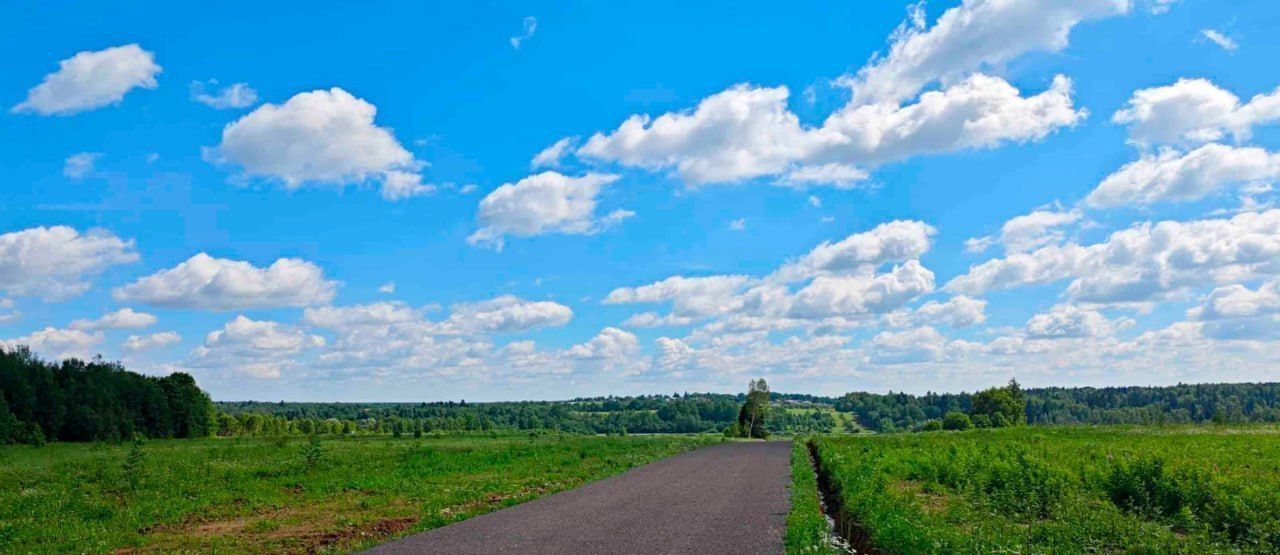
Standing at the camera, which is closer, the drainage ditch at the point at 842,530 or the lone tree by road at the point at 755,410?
the drainage ditch at the point at 842,530

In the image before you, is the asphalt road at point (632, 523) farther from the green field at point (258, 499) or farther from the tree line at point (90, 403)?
the tree line at point (90, 403)

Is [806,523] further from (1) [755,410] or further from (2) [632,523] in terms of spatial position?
(1) [755,410]

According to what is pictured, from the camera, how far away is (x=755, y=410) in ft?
431

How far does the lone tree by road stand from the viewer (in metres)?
130

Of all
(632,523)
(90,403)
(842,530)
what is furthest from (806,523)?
(90,403)

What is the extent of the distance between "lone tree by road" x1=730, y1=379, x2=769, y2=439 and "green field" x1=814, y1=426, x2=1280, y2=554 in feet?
325

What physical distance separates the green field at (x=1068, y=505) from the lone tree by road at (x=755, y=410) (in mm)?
99003

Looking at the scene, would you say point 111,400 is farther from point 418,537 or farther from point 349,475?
point 418,537

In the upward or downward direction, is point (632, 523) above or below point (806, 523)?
below

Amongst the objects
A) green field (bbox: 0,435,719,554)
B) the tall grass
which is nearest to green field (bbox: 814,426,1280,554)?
the tall grass

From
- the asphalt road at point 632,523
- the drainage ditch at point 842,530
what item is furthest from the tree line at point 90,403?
the drainage ditch at point 842,530

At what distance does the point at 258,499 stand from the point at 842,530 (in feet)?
64.2

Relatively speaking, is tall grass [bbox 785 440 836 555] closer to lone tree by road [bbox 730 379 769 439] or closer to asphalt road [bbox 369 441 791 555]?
asphalt road [bbox 369 441 791 555]

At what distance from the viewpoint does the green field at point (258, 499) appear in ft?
64.2
